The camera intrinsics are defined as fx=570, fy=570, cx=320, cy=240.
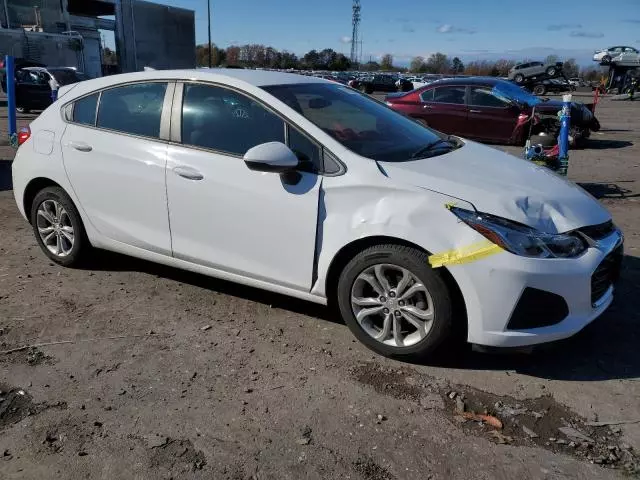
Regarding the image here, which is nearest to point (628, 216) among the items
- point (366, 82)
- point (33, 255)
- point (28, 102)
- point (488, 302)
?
point (488, 302)

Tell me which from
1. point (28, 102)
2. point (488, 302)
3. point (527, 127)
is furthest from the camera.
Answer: point (28, 102)

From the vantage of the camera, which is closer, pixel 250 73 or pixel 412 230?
pixel 412 230

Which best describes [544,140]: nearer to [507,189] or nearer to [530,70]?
[507,189]

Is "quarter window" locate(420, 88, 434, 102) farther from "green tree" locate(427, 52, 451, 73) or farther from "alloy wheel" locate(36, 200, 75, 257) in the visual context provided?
"green tree" locate(427, 52, 451, 73)

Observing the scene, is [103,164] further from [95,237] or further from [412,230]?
[412,230]

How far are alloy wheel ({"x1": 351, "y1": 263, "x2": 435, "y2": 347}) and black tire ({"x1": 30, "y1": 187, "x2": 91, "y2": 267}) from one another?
252 centimetres

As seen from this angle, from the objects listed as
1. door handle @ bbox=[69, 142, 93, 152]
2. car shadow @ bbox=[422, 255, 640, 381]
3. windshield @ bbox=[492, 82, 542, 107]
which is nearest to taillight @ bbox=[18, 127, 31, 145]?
door handle @ bbox=[69, 142, 93, 152]

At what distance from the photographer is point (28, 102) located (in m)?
19.7

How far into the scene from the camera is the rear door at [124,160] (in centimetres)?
408

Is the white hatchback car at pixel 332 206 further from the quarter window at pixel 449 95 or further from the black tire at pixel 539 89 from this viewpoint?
the black tire at pixel 539 89

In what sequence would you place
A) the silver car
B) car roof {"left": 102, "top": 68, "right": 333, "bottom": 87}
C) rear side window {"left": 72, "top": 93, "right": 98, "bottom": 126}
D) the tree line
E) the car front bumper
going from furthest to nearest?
the tree line, the silver car, rear side window {"left": 72, "top": 93, "right": 98, "bottom": 126}, car roof {"left": 102, "top": 68, "right": 333, "bottom": 87}, the car front bumper

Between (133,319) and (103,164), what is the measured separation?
47.5 inches

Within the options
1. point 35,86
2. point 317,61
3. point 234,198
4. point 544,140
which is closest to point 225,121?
point 234,198

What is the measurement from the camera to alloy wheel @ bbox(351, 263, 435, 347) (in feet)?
10.8
